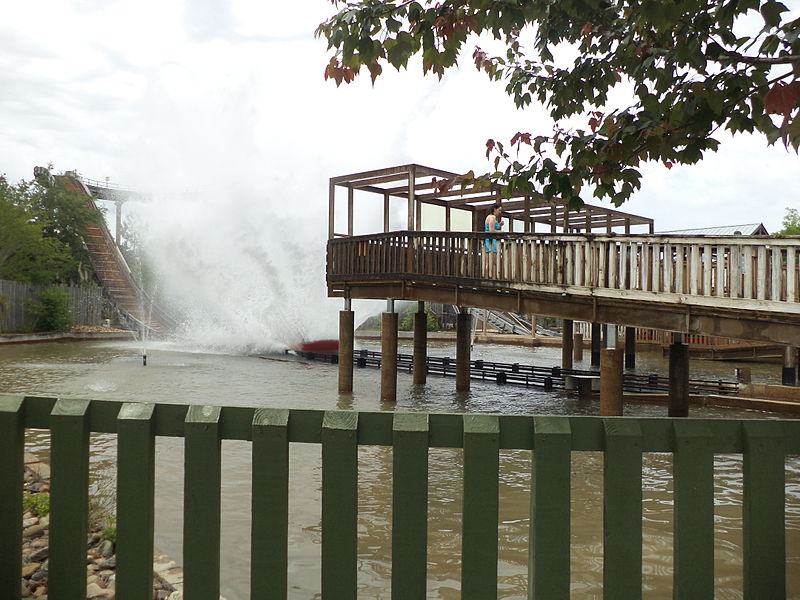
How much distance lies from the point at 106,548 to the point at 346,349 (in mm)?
11112

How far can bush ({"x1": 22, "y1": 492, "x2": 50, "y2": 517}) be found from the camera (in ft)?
16.9

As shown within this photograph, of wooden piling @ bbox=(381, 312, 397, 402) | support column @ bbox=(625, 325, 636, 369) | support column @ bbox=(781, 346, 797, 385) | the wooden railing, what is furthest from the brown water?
support column @ bbox=(625, 325, 636, 369)

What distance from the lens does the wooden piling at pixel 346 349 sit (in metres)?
15.6

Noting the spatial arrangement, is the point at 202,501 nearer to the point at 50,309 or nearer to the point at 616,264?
the point at 616,264

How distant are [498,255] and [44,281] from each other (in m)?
28.6

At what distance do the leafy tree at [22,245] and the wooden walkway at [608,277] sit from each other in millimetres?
22898

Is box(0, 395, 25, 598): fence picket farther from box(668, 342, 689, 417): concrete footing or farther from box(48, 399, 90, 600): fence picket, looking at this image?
box(668, 342, 689, 417): concrete footing

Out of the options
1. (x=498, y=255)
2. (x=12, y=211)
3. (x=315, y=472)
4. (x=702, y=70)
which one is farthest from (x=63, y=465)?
(x=12, y=211)

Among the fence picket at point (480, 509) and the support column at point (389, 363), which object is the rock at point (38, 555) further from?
the support column at point (389, 363)

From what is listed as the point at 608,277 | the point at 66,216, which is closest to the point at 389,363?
the point at 608,277

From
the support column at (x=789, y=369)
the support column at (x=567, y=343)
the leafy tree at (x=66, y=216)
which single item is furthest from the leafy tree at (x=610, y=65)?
the leafy tree at (x=66, y=216)

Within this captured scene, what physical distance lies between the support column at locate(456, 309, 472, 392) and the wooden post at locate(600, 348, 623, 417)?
20.7ft

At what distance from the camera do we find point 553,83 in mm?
5746

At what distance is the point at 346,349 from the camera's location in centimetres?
1562
